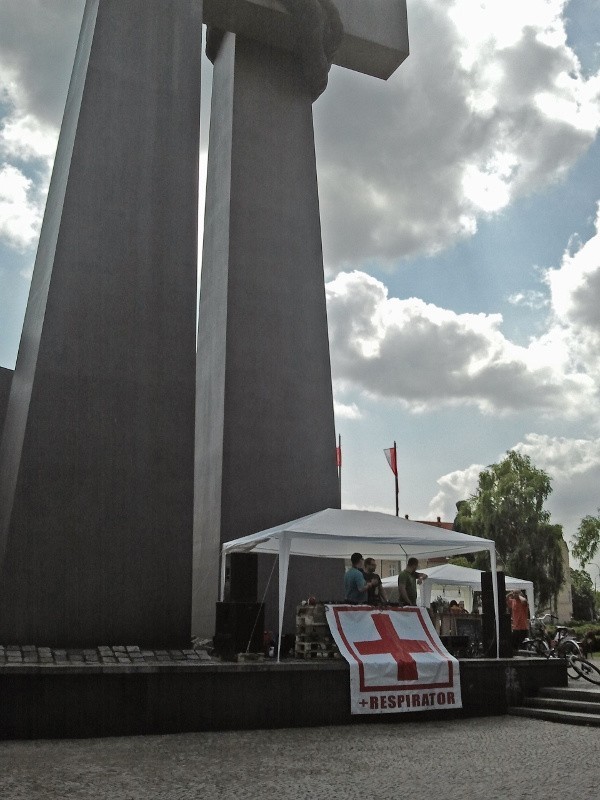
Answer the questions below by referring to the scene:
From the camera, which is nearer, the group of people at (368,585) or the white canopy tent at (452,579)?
the group of people at (368,585)

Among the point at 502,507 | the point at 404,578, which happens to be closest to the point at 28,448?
the point at 404,578

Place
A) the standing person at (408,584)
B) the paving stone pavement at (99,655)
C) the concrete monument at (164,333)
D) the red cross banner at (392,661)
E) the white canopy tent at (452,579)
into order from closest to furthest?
the red cross banner at (392,661) → the paving stone pavement at (99,655) → the concrete monument at (164,333) → the standing person at (408,584) → the white canopy tent at (452,579)

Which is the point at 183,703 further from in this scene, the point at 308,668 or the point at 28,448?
the point at 28,448

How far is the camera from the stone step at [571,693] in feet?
29.2

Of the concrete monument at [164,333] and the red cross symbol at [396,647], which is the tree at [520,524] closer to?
the concrete monument at [164,333]

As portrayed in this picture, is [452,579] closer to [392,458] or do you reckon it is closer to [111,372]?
[111,372]

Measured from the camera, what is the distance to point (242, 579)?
10422mm

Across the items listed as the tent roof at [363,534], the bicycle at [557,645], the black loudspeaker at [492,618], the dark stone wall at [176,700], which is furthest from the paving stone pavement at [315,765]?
the bicycle at [557,645]

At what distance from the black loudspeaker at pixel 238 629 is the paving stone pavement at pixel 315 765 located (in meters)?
2.04

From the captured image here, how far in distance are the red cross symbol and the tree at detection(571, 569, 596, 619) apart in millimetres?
62188

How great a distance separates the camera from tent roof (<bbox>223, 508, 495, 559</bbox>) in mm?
9656

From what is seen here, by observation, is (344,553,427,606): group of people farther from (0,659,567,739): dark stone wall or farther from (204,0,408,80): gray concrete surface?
(204,0,408,80): gray concrete surface

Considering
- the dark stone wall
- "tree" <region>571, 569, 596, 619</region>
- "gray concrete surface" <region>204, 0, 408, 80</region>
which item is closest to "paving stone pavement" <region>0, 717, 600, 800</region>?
the dark stone wall

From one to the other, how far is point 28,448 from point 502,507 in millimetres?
30212
